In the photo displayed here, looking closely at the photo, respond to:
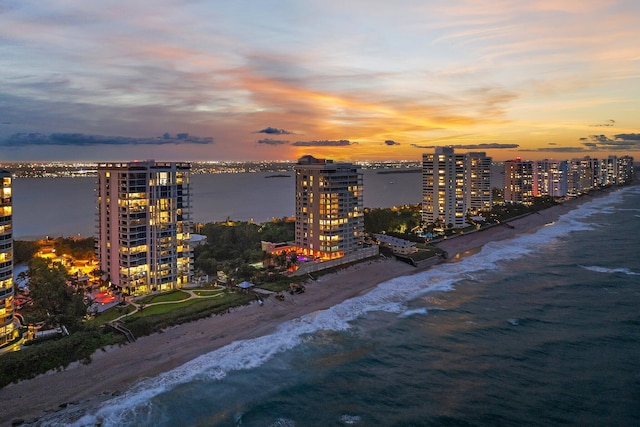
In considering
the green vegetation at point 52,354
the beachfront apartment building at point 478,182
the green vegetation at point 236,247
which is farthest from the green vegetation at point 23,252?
the beachfront apartment building at point 478,182

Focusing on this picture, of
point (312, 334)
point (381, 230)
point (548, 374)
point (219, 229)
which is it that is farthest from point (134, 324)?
point (381, 230)

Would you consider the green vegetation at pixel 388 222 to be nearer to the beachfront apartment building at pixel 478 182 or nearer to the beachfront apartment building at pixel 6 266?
the beachfront apartment building at pixel 478 182

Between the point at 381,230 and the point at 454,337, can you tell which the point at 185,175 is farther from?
the point at 381,230

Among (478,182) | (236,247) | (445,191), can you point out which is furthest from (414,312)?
(478,182)

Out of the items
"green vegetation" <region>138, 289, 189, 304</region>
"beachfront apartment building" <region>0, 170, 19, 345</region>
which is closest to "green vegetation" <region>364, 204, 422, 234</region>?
"green vegetation" <region>138, 289, 189, 304</region>

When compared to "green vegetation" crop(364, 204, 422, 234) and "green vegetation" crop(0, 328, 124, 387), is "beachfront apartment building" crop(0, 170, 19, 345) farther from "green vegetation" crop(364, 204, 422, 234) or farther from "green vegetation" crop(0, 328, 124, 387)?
"green vegetation" crop(364, 204, 422, 234)

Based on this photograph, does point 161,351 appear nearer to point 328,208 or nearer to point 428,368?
point 428,368
